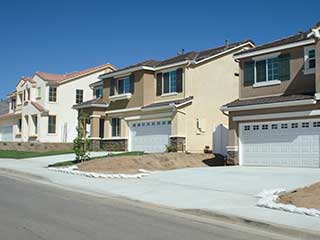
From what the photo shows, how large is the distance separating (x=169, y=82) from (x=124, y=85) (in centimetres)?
435

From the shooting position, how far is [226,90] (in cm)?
3216

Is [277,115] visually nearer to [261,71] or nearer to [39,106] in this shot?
[261,71]

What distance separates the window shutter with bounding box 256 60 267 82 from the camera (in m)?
25.1

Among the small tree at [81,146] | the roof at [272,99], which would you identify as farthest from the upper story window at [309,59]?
the small tree at [81,146]

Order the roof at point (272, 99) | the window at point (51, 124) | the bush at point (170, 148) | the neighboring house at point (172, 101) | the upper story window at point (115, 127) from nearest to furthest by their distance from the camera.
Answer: the roof at point (272, 99) → the bush at point (170, 148) → the neighboring house at point (172, 101) → the upper story window at point (115, 127) → the window at point (51, 124)

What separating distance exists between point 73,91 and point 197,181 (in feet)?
95.8

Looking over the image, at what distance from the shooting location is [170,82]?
103 ft

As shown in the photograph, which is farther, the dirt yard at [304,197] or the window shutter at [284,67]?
the window shutter at [284,67]

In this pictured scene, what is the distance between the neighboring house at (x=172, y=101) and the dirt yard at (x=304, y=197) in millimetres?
14965

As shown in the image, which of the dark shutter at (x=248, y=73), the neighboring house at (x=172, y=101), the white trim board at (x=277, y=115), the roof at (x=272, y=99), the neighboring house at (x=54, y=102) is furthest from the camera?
the neighboring house at (x=54, y=102)

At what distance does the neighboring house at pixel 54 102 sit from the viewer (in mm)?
44344

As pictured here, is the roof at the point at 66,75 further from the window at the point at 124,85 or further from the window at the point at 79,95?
the window at the point at 124,85

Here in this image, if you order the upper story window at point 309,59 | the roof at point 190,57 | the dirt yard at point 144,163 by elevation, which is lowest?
the dirt yard at point 144,163

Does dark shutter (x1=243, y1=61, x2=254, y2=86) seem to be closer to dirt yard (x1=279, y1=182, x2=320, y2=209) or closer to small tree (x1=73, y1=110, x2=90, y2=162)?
small tree (x1=73, y1=110, x2=90, y2=162)
